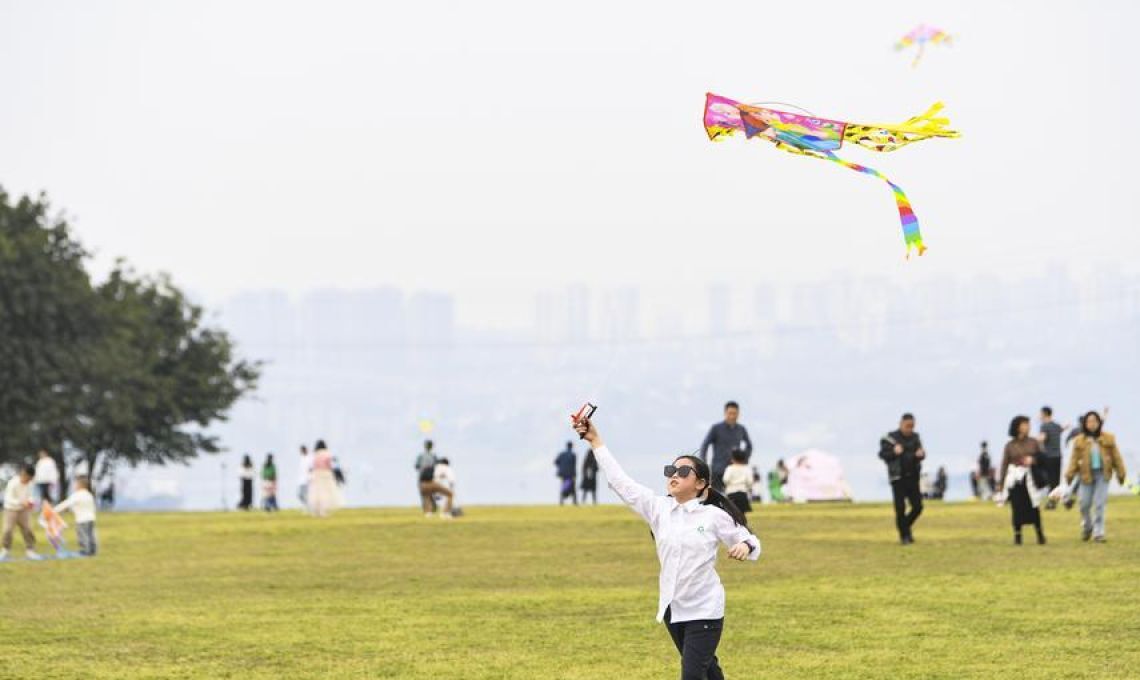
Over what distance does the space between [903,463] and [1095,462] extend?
308 cm

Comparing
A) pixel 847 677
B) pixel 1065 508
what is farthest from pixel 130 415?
pixel 847 677

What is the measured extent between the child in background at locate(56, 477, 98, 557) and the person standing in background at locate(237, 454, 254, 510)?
3541 centimetres

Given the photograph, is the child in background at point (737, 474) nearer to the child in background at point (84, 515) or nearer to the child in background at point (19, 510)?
the child in background at point (84, 515)

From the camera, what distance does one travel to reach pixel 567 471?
2450 inches

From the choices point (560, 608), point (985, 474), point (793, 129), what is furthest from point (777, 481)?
point (793, 129)

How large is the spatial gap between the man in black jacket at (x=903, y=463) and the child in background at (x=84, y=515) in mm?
14058

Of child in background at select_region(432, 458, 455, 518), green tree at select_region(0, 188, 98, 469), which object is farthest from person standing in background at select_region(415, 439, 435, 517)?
green tree at select_region(0, 188, 98, 469)

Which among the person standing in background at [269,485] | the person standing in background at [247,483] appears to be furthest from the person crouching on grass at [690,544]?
the person standing in background at [247,483]

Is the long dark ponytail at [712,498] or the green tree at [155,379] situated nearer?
the long dark ponytail at [712,498]

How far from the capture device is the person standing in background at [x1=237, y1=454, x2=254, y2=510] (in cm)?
7231

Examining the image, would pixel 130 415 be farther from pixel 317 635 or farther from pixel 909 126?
pixel 909 126

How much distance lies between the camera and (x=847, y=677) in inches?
651

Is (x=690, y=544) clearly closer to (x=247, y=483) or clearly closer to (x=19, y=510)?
(x=19, y=510)

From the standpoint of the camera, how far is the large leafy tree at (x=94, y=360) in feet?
249
